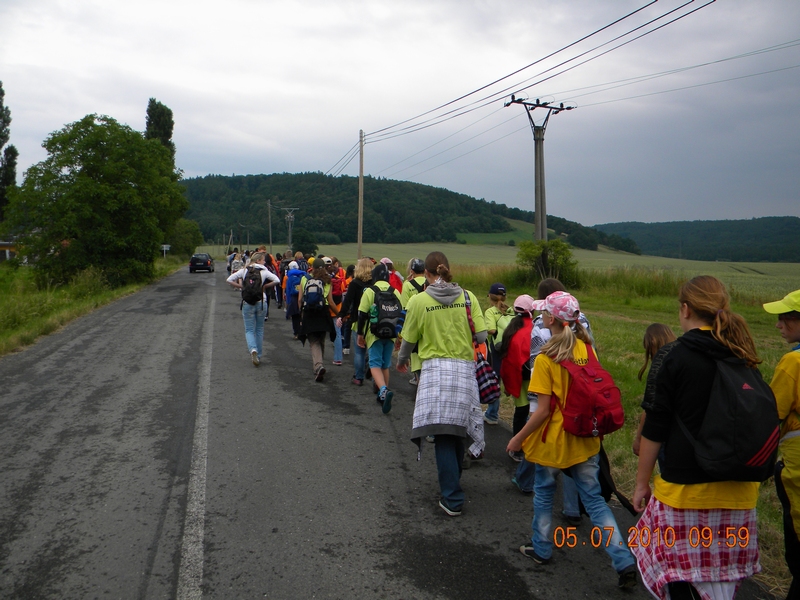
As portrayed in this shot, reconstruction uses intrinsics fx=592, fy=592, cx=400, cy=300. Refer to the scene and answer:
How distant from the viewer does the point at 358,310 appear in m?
7.41

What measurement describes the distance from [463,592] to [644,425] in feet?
4.80

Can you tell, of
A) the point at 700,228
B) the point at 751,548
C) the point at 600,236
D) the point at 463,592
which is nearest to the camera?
the point at 751,548

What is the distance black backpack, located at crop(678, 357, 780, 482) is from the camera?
2.38m

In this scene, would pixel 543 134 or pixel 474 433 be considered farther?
pixel 543 134

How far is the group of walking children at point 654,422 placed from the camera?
246 cm

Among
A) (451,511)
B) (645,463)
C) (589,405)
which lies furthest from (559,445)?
(451,511)

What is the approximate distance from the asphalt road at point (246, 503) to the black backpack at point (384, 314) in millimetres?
955

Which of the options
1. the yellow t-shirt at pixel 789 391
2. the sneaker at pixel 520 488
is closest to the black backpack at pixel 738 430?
the yellow t-shirt at pixel 789 391

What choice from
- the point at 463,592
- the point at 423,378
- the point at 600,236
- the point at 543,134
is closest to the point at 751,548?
the point at 463,592

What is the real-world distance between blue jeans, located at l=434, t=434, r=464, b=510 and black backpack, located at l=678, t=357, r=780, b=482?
2.11m

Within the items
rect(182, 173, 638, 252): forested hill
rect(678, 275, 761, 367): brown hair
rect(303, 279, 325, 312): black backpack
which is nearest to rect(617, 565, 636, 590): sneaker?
rect(678, 275, 761, 367): brown hair

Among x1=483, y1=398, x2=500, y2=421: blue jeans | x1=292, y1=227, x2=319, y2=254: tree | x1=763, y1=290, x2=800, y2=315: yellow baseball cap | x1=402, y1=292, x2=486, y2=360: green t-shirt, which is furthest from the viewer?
x1=292, y1=227, x2=319, y2=254: tree

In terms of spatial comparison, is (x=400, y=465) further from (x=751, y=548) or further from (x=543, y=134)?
(x=543, y=134)

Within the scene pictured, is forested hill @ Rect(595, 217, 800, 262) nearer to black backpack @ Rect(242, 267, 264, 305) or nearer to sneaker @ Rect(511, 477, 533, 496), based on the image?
black backpack @ Rect(242, 267, 264, 305)
